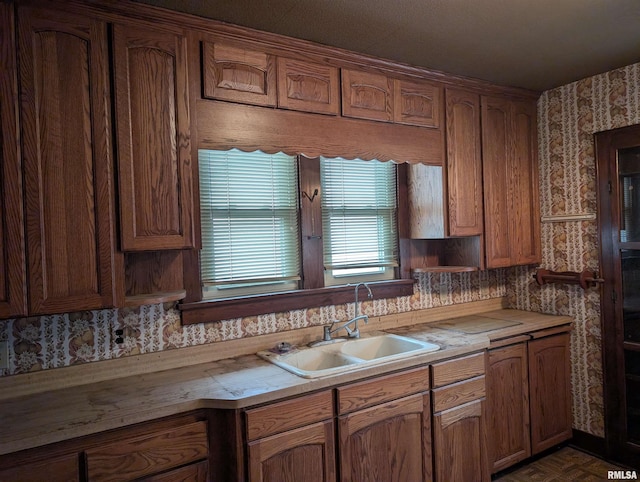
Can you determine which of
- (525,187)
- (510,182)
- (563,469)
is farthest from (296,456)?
(525,187)

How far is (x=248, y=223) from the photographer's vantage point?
8.07 feet

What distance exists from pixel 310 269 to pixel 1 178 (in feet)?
5.13

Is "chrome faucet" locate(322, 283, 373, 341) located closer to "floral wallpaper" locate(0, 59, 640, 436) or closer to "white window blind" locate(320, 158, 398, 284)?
"floral wallpaper" locate(0, 59, 640, 436)

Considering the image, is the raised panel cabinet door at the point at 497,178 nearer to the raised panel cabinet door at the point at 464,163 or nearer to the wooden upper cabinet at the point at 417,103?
the raised panel cabinet door at the point at 464,163

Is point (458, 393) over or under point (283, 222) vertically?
under

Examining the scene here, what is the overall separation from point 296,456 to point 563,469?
6.52ft

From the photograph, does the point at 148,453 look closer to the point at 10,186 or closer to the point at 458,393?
the point at 10,186

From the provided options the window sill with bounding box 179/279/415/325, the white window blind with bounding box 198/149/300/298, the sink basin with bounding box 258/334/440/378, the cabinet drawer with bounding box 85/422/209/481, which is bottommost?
the cabinet drawer with bounding box 85/422/209/481

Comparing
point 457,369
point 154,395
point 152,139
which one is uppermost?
point 152,139

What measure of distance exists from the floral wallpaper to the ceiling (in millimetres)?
314

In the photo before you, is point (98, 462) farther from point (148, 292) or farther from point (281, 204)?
point (281, 204)

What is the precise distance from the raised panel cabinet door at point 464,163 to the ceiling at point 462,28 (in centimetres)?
24

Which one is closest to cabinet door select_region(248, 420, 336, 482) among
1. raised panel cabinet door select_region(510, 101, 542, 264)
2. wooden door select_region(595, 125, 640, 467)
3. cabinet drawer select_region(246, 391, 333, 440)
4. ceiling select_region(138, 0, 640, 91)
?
cabinet drawer select_region(246, 391, 333, 440)

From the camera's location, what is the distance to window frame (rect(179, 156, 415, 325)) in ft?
7.35
